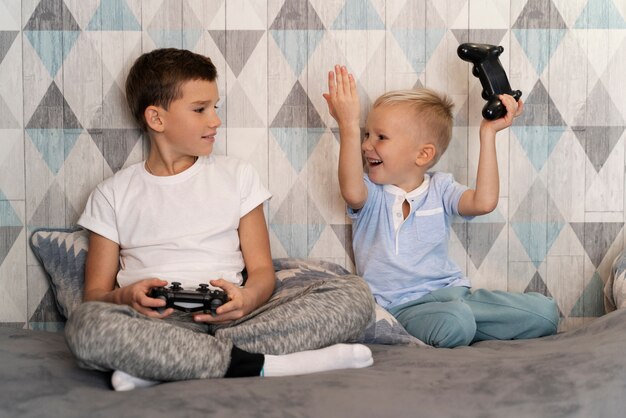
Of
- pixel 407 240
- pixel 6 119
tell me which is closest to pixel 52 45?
pixel 6 119

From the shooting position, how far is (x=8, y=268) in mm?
1977

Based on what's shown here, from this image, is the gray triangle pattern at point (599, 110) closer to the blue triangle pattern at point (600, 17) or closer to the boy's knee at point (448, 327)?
the blue triangle pattern at point (600, 17)

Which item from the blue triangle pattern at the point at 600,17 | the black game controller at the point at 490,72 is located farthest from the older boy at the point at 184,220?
the blue triangle pattern at the point at 600,17

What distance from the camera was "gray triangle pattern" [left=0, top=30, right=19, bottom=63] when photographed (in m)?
1.95

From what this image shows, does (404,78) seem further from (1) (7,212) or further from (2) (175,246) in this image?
(1) (7,212)

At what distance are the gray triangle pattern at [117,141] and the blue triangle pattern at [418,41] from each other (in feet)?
2.30

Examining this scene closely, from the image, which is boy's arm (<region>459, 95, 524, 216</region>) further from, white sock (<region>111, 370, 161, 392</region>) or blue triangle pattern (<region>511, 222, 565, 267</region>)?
white sock (<region>111, 370, 161, 392</region>)

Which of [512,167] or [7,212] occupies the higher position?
[512,167]

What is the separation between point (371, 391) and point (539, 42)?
3.72 ft

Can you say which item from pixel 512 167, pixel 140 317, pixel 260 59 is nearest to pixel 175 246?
pixel 140 317

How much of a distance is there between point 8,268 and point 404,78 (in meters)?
1.11

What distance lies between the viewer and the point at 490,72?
184 cm

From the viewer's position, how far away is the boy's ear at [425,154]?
1880mm

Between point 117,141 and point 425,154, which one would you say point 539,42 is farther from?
point 117,141
